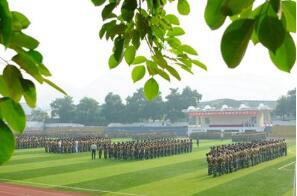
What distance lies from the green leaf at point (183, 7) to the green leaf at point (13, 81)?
2.49 feet

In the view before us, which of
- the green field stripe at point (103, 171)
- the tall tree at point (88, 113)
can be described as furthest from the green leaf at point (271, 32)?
the tall tree at point (88, 113)

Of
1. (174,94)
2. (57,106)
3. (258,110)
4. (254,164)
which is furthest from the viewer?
(57,106)

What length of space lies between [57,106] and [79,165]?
49.9 meters

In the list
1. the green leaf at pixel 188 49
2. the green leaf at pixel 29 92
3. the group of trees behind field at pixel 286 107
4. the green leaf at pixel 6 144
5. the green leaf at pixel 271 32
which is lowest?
the green leaf at pixel 6 144

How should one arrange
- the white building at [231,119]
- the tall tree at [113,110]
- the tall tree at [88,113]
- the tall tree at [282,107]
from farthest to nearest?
the tall tree at [88,113]
the tall tree at [113,110]
the tall tree at [282,107]
the white building at [231,119]

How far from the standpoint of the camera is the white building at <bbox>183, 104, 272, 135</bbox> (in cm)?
4466

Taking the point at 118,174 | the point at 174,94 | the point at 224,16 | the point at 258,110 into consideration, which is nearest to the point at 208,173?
the point at 118,174

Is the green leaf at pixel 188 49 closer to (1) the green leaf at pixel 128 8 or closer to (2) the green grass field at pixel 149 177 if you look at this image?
(1) the green leaf at pixel 128 8

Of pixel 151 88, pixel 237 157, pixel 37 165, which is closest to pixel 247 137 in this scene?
pixel 237 157

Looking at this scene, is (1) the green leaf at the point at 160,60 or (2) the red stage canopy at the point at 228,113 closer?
(1) the green leaf at the point at 160,60

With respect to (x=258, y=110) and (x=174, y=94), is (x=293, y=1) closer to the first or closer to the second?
(x=258, y=110)

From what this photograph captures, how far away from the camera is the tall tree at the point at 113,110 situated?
56969 mm

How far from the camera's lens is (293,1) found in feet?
2.02

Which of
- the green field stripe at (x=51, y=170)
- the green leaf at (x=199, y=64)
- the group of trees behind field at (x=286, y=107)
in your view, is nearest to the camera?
the green leaf at (x=199, y=64)
